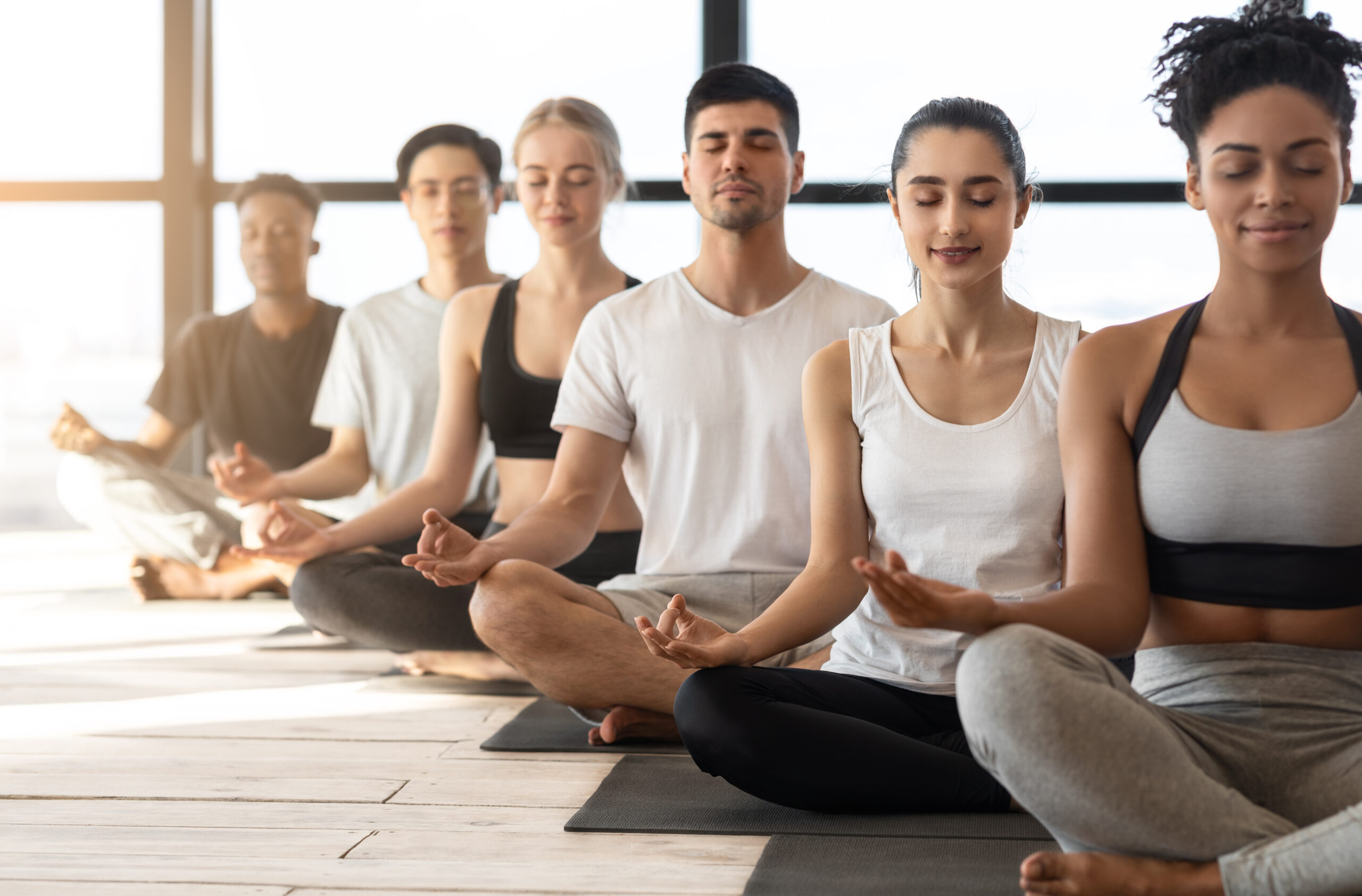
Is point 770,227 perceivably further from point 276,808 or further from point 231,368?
point 231,368

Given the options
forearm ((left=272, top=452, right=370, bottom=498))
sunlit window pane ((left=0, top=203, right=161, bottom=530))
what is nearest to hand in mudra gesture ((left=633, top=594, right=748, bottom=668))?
forearm ((left=272, top=452, right=370, bottom=498))

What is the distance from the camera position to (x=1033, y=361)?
5.81ft

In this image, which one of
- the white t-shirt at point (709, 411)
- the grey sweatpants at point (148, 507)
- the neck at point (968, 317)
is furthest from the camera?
the grey sweatpants at point (148, 507)

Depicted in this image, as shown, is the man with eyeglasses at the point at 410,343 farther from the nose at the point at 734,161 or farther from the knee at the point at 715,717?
the knee at the point at 715,717

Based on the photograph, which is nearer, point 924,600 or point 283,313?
point 924,600

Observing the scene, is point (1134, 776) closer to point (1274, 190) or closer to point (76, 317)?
point (1274, 190)

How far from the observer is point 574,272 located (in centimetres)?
264

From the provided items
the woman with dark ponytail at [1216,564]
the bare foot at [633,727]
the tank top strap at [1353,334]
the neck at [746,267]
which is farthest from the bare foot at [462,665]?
the tank top strap at [1353,334]

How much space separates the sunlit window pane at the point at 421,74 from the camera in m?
4.20

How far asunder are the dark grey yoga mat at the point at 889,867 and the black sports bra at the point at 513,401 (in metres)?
1.19

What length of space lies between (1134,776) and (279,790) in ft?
3.90

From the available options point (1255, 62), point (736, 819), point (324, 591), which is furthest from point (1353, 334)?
point (324, 591)

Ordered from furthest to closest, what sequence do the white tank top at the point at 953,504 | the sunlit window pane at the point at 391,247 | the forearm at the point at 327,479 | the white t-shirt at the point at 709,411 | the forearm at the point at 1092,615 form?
the sunlit window pane at the point at 391,247 → the forearm at the point at 327,479 → the white t-shirt at the point at 709,411 → the white tank top at the point at 953,504 → the forearm at the point at 1092,615

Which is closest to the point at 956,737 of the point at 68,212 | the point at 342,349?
the point at 342,349
